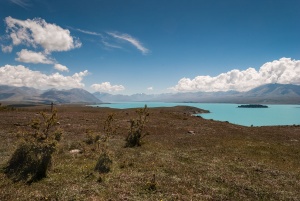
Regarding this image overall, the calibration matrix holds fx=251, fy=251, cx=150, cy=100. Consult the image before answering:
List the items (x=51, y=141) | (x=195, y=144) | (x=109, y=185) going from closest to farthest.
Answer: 1. (x=109, y=185)
2. (x=51, y=141)
3. (x=195, y=144)

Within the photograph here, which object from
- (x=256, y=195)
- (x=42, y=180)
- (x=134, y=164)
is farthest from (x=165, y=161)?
(x=42, y=180)

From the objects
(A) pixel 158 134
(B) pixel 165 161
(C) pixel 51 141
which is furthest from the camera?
(A) pixel 158 134

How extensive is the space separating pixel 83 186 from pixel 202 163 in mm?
15251

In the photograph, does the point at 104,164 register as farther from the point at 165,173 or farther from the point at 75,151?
the point at 75,151

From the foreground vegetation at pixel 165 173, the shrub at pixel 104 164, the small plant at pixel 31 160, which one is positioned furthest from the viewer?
the shrub at pixel 104 164

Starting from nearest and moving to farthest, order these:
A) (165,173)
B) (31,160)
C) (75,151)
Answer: (31,160)
(165,173)
(75,151)

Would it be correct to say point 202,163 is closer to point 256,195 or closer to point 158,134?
point 256,195

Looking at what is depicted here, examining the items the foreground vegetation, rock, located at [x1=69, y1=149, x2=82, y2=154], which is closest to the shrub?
the foreground vegetation

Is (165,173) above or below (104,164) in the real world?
below

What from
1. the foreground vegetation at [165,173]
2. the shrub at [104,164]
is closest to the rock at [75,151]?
the foreground vegetation at [165,173]

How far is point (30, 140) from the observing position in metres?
25.8

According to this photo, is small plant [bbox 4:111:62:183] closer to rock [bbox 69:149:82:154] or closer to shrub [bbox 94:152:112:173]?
shrub [bbox 94:152:112:173]

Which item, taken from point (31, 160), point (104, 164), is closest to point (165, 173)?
point (104, 164)

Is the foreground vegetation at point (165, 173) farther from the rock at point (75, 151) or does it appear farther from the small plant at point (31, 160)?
the small plant at point (31, 160)
